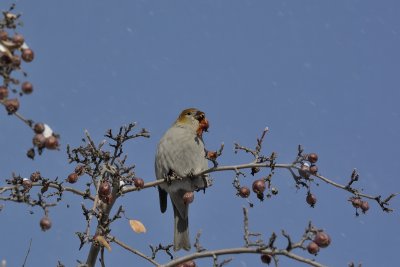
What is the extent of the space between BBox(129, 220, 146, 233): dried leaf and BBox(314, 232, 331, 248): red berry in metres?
1.86

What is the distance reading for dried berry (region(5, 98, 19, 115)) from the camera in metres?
3.85

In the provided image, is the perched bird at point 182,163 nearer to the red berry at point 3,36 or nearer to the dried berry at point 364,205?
the dried berry at point 364,205

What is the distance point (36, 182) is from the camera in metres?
6.05

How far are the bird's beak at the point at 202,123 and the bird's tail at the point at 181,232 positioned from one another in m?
1.15

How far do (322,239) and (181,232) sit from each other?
449 cm

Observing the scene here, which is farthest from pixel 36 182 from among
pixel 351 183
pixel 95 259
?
pixel 351 183

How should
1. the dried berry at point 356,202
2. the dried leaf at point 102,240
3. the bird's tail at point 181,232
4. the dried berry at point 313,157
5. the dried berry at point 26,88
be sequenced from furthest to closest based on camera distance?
the bird's tail at point 181,232
the dried berry at point 313,157
the dried berry at point 356,202
the dried leaf at point 102,240
the dried berry at point 26,88

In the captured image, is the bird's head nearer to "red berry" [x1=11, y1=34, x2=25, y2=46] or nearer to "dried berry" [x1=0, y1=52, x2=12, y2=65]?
"red berry" [x1=11, y1=34, x2=25, y2=46]

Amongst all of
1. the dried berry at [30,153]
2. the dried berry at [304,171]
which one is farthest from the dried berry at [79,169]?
the dried berry at [30,153]

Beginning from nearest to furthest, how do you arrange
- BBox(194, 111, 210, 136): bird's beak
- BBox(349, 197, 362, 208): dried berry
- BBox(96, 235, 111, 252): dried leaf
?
BBox(96, 235, 111, 252): dried leaf
BBox(349, 197, 362, 208): dried berry
BBox(194, 111, 210, 136): bird's beak

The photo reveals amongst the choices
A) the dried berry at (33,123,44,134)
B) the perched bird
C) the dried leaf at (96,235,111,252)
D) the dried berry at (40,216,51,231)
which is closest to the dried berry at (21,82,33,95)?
the dried berry at (33,123,44,134)

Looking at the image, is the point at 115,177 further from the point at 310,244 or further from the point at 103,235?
the point at 310,244

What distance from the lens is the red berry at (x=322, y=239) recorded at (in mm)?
4898

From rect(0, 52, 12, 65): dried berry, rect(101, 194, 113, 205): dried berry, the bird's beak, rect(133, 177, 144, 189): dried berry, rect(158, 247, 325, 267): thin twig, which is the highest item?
the bird's beak
